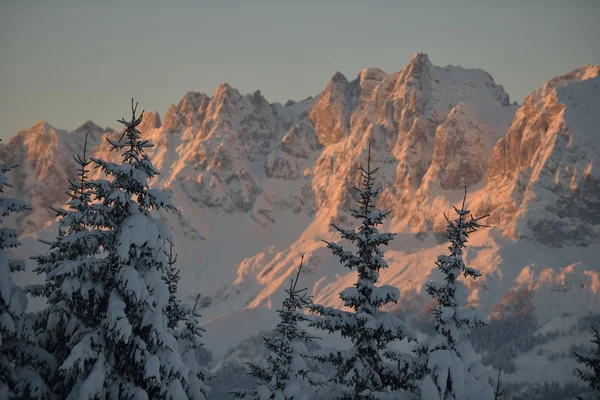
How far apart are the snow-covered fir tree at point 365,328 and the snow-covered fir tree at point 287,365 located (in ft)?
9.12

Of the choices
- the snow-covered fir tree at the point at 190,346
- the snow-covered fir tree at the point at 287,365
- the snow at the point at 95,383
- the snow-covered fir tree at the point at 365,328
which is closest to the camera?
the snow at the point at 95,383

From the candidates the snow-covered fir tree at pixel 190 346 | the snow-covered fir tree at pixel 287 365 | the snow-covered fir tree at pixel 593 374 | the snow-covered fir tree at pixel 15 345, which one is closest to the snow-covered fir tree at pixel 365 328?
the snow-covered fir tree at pixel 287 365

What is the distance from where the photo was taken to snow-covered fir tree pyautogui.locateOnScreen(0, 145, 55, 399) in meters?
22.3

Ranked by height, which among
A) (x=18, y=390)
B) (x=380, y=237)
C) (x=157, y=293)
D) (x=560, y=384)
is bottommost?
(x=18, y=390)

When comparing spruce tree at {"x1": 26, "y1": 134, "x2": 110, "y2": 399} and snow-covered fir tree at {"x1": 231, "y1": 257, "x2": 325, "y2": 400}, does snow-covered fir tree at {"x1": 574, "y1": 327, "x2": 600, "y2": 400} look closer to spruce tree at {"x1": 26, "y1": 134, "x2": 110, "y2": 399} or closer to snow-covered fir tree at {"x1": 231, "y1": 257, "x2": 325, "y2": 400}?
snow-covered fir tree at {"x1": 231, "y1": 257, "x2": 325, "y2": 400}

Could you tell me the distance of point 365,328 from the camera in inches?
948

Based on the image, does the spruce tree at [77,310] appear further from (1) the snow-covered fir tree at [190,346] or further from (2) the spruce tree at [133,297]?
(1) the snow-covered fir tree at [190,346]

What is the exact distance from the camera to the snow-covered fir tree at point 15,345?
22.3 metres

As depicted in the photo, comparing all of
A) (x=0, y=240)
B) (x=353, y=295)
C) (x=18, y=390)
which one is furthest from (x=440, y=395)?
(x=0, y=240)

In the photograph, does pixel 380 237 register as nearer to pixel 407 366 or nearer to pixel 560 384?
pixel 407 366

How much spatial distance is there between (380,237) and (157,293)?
843 cm

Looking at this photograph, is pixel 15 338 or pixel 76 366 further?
pixel 15 338

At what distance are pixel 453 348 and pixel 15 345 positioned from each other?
51.4 ft

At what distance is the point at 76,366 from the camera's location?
2005 cm
